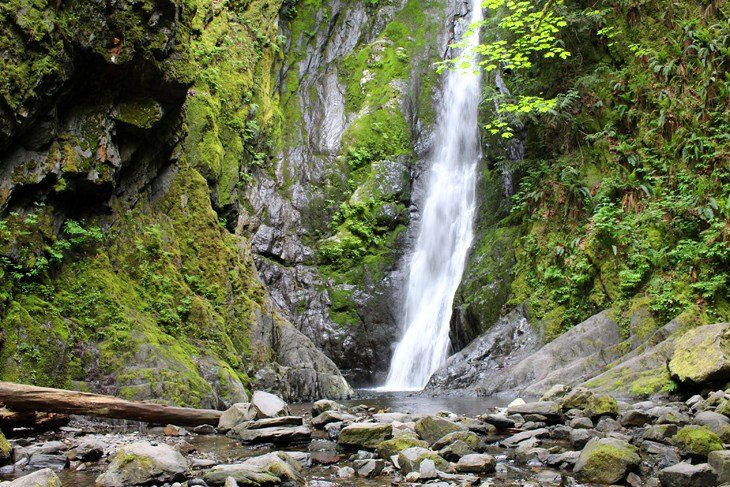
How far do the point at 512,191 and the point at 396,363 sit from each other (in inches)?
269

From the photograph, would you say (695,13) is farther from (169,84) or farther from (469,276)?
(169,84)

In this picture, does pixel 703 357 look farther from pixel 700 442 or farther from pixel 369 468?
pixel 369 468

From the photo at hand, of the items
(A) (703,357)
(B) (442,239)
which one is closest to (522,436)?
(A) (703,357)

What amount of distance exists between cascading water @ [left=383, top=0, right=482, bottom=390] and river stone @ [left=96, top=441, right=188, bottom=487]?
13.2m

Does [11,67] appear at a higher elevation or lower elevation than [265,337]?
higher

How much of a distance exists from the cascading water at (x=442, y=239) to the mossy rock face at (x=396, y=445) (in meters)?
11.9

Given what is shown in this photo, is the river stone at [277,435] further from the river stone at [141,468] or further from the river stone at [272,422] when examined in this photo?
the river stone at [141,468]

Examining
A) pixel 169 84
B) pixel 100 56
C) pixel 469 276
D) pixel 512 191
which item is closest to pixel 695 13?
pixel 512 191

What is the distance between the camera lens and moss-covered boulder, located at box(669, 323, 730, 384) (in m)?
7.29

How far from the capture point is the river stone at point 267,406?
287 inches

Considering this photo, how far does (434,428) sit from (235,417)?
258 centimetres

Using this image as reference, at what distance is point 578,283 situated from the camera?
14.1m

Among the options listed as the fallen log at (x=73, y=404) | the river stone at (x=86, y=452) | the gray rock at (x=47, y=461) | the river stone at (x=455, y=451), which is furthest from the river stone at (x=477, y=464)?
the fallen log at (x=73, y=404)

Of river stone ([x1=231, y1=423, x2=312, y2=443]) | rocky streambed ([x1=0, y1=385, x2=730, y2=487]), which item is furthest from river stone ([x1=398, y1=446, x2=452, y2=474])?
river stone ([x1=231, y1=423, x2=312, y2=443])
